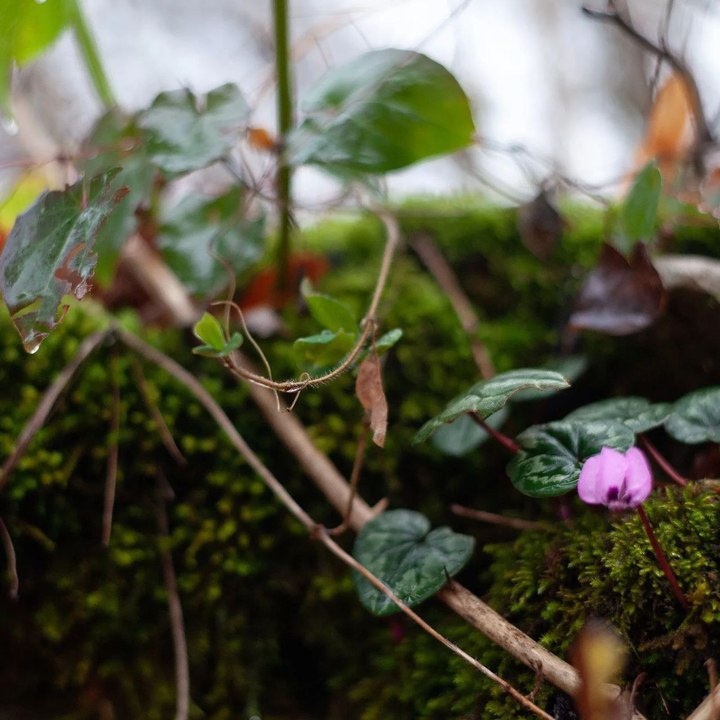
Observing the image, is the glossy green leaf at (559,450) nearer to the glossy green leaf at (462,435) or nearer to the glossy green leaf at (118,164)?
the glossy green leaf at (462,435)

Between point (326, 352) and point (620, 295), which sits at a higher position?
point (326, 352)

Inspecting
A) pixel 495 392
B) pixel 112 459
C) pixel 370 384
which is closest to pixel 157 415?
pixel 112 459

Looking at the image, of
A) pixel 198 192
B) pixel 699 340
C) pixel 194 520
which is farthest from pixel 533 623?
pixel 198 192

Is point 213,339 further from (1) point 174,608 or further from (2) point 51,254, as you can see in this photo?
(1) point 174,608

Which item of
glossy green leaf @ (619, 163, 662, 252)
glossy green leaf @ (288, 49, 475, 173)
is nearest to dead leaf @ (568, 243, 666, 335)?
glossy green leaf @ (619, 163, 662, 252)

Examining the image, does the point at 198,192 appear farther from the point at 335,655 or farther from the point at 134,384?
the point at 335,655

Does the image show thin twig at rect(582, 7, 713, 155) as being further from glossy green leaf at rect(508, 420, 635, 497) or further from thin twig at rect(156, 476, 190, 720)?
thin twig at rect(156, 476, 190, 720)
